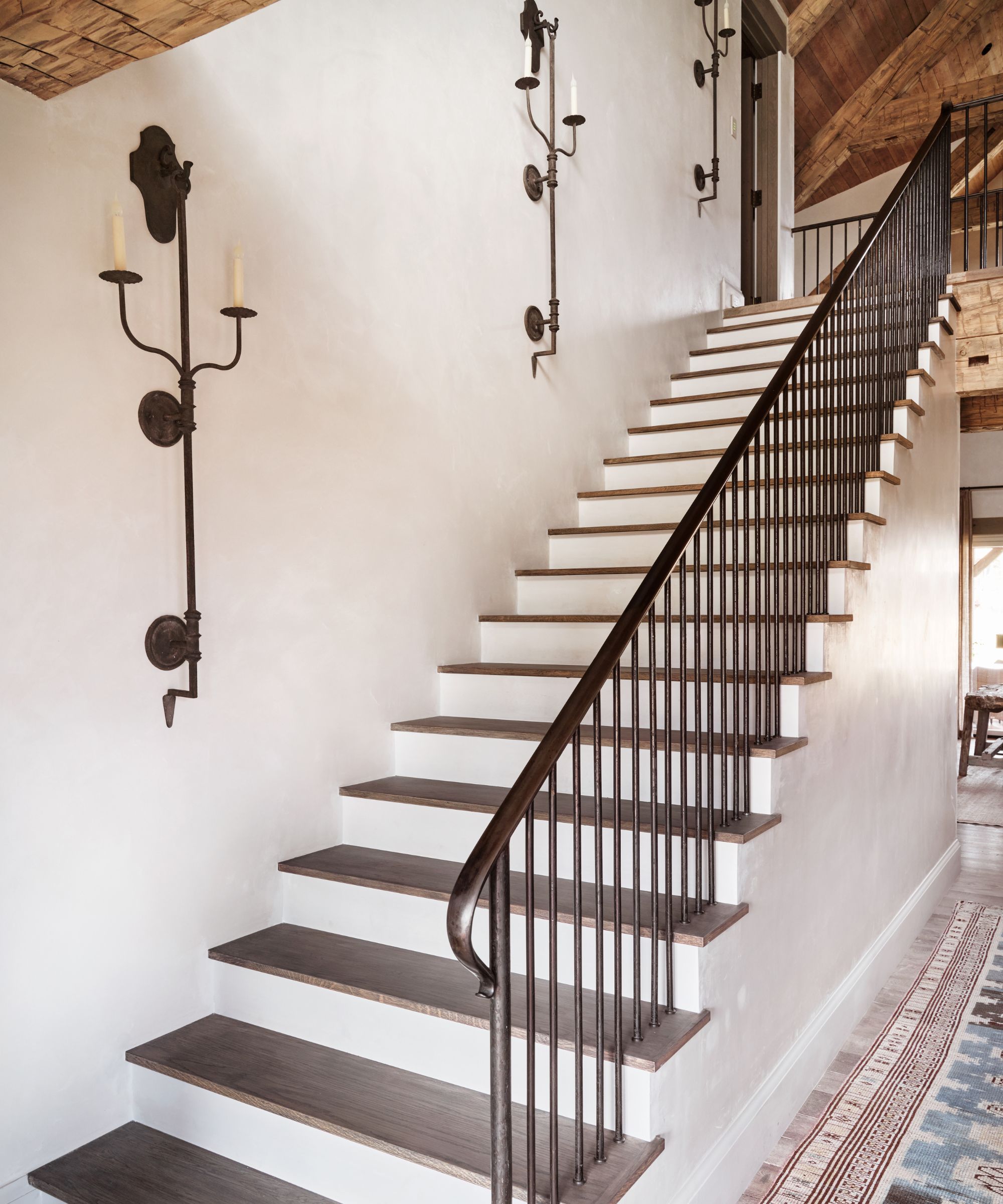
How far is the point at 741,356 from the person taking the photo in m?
5.14

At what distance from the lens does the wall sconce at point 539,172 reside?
370cm

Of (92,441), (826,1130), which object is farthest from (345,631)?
(826,1130)

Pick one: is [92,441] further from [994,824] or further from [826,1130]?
[994,824]

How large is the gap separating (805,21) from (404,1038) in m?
7.69

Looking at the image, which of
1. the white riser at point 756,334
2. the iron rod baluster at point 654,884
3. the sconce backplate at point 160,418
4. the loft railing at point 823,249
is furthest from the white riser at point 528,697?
the loft railing at point 823,249

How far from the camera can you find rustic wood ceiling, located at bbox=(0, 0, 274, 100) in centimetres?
156

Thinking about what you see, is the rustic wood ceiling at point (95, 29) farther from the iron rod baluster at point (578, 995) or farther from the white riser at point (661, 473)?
the white riser at point (661, 473)

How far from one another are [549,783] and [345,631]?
135 cm

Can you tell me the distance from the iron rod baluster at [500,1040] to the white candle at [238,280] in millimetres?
1472

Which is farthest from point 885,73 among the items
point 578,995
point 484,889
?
point 578,995

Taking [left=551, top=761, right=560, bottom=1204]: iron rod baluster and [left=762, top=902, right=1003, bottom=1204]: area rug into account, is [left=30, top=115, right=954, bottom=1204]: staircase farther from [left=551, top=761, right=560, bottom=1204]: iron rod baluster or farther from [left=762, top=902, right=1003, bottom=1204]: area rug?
[left=762, top=902, right=1003, bottom=1204]: area rug

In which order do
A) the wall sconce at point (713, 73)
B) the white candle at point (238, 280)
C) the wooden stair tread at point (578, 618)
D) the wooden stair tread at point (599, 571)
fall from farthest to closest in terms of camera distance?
1. the wall sconce at point (713, 73)
2. the wooden stair tread at point (599, 571)
3. the wooden stair tread at point (578, 618)
4. the white candle at point (238, 280)

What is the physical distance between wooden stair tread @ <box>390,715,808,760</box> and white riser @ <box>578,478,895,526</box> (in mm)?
1284

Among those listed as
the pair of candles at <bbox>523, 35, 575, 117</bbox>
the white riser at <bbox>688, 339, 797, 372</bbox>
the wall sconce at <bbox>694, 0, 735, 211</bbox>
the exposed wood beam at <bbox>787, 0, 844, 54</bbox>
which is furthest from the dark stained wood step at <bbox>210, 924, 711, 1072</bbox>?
the exposed wood beam at <bbox>787, 0, 844, 54</bbox>
